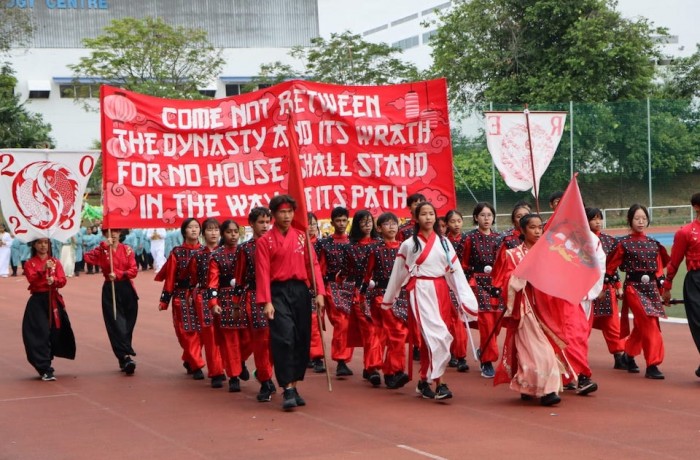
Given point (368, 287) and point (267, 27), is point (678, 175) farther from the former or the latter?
point (267, 27)

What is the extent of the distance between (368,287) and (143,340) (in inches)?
202

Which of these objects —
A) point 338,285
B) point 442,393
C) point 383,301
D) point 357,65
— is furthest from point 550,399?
point 357,65

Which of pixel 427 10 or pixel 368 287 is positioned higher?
pixel 427 10

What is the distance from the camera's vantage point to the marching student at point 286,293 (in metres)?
9.00

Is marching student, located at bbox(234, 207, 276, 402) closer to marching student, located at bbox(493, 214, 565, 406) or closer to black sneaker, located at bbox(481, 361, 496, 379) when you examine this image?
marching student, located at bbox(493, 214, 565, 406)

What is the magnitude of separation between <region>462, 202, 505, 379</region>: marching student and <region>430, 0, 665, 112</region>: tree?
21925mm

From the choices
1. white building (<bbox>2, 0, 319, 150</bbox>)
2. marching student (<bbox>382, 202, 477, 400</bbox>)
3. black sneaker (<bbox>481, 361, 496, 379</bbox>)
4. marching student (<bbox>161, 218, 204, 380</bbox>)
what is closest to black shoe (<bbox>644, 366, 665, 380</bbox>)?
black sneaker (<bbox>481, 361, 496, 379</bbox>)

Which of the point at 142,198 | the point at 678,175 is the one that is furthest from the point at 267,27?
the point at 142,198

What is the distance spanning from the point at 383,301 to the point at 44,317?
3.85 meters

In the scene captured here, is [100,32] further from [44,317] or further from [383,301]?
[383,301]

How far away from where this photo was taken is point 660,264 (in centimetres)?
1060

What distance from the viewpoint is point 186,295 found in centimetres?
1100

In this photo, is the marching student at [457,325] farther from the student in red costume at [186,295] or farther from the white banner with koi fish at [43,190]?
the white banner with koi fish at [43,190]

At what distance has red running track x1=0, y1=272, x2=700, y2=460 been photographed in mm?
7309
